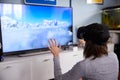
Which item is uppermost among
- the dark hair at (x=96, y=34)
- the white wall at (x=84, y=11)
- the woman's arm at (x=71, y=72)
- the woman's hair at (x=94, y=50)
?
the white wall at (x=84, y=11)

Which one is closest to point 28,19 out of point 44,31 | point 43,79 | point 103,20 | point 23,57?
point 44,31

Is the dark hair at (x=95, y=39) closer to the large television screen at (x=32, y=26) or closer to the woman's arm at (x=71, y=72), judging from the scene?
the woman's arm at (x=71, y=72)

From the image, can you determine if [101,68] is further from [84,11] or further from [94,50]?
[84,11]

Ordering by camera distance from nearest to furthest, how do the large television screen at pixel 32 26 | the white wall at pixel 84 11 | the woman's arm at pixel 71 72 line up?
1. the woman's arm at pixel 71 72
2. the large television screen at pixel 32 26
3. the white wall at pixel 84 11

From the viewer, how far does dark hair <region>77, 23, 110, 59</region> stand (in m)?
1.39

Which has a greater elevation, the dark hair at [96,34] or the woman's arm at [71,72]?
the dark hair at [96,34]

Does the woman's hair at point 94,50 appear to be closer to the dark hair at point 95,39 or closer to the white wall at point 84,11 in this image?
the dark hair at point 95,39

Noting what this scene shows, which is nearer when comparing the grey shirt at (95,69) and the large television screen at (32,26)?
the grey shirt at (95,69)

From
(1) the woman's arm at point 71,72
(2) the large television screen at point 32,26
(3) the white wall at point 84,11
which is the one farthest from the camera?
(3) the white wall at point 84,11

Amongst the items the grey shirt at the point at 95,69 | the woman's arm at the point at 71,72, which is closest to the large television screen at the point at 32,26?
the woman's arm at the point at 71,72

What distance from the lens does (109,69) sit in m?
1.43

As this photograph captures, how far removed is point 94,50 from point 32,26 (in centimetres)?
152

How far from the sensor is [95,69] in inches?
53.6

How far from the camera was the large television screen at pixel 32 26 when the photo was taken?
97.8 inches
